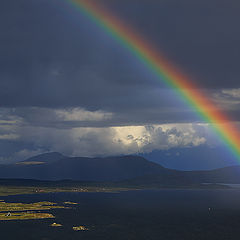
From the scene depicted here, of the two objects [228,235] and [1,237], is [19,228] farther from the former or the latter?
[228,235]

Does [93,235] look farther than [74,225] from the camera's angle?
No

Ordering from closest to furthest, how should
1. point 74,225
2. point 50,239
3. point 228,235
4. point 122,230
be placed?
point 50,239 < point 228,235 < point 122,230 < point 74,225

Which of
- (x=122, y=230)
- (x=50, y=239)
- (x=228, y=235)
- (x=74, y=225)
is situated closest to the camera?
(x=50, y=239)

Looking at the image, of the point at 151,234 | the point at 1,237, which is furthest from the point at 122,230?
the point at 1,237

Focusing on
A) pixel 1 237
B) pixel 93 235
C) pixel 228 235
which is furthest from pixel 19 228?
pixel 228 235

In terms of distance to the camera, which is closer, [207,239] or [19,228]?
[207,239]

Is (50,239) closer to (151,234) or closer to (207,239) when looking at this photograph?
(151,234)

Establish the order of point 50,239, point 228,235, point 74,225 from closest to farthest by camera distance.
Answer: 1. point 50,239
2. point 228,235
3. point 74,225

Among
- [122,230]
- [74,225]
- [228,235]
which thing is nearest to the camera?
[228,235]
